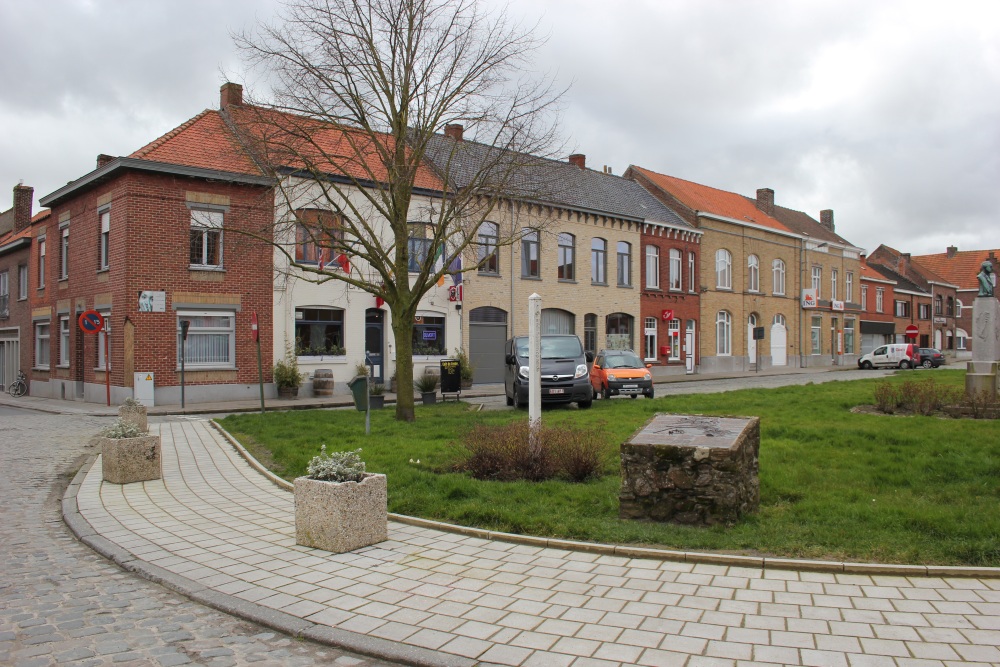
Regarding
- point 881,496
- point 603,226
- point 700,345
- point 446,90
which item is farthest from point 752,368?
point 881,496

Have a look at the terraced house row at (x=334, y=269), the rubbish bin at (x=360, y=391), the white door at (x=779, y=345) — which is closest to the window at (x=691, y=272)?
the terraced house row at (x=334, y=269)

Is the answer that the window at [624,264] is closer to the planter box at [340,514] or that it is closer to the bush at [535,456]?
the bush at [535,456]

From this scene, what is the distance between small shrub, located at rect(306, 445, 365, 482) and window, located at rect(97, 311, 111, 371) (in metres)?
18.4

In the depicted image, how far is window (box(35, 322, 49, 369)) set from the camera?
27.6 meters

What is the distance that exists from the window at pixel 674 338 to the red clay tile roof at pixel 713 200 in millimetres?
6343

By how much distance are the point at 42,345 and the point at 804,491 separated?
96.7ft

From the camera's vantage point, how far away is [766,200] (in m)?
47.9

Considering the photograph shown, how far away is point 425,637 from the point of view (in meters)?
4.27

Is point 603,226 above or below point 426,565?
above

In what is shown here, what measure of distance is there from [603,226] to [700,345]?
964 cm

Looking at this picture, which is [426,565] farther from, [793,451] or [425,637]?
[793,451]

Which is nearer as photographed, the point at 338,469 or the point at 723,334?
the point at 338,469

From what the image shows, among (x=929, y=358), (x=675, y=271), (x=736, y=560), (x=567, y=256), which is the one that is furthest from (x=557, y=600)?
(x=929, y=358)

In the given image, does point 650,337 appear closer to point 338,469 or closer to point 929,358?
point 929,358
